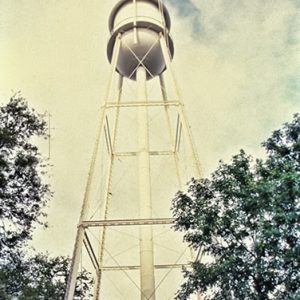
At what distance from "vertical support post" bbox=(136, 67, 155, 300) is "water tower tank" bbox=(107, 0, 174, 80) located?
564 mm

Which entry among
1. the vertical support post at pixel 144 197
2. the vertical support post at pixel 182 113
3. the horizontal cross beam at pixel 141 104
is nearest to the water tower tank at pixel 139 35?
the vertical support post at pixel 182 113

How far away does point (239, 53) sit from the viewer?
16.0 metres

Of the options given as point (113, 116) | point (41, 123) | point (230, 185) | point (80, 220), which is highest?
point (113, 116)

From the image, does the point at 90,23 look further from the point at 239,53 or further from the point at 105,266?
the point at 105,266

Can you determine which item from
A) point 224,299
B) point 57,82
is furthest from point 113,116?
point 224,299

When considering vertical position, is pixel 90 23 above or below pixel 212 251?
above

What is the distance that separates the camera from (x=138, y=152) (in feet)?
52.2

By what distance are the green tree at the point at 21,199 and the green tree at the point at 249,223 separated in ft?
13.5

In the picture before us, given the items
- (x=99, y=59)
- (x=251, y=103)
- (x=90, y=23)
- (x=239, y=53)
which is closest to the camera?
(x=251, y=103)

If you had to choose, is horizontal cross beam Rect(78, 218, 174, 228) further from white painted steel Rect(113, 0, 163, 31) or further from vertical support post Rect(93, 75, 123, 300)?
white painted steel Rect(113, 0, 163, 31)

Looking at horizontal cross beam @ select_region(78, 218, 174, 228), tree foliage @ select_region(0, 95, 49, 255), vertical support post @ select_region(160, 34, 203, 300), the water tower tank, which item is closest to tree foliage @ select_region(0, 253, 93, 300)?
tree foliage @ select_region(0, 95, 49, 255)

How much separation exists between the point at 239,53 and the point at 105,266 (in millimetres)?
8731

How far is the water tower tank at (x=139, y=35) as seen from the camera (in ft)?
57.5

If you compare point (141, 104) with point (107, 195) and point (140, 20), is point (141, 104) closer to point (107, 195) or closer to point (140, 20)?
point (107, 195)
